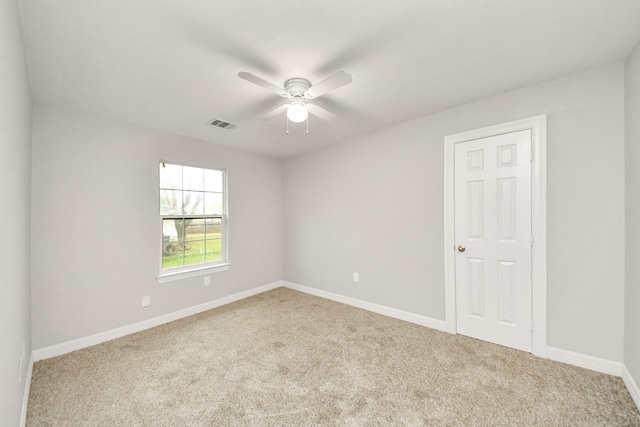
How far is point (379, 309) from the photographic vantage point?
Result: 3438mm

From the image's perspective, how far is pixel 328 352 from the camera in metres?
2.48

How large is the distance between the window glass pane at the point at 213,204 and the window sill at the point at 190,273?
0.80 metres

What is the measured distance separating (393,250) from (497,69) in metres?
2.10

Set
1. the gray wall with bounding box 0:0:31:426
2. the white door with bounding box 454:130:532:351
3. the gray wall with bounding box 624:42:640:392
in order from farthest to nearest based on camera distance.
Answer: the white door with bounding box 454:130:532:351
the gray wall with bounding box 624:42:640:392
the gray wall with bounding box 0:0:31:426

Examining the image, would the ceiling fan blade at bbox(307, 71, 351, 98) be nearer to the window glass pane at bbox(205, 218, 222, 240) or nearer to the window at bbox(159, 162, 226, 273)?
the window at bbox(159, 162, 226, 273)

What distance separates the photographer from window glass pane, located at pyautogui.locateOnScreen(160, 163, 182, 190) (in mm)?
3375

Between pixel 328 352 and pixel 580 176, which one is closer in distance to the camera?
pixel 580 176

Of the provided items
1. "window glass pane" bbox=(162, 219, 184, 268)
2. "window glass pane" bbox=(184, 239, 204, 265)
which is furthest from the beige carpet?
"window glass pane" bbox=(184, 239, 204, 265)

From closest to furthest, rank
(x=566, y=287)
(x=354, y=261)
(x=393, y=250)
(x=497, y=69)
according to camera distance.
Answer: (x=497, y=69) < (x=566, y=287) < (x=393, y=250) < (x=354, y=261)

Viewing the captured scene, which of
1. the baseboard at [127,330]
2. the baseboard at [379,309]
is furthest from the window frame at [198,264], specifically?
the baseboard at [379,309]

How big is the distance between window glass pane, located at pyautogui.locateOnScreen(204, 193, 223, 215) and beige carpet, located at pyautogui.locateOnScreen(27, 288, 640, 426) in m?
1.67

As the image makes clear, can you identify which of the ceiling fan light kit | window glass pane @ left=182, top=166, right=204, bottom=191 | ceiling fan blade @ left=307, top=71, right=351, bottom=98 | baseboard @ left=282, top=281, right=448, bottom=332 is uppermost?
ceiling fan blade @ left=307, top=71, right=351, bottom=98

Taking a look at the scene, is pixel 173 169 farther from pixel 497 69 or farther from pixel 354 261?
pixel 497 69

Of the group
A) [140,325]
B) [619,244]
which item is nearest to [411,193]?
[619,244]
